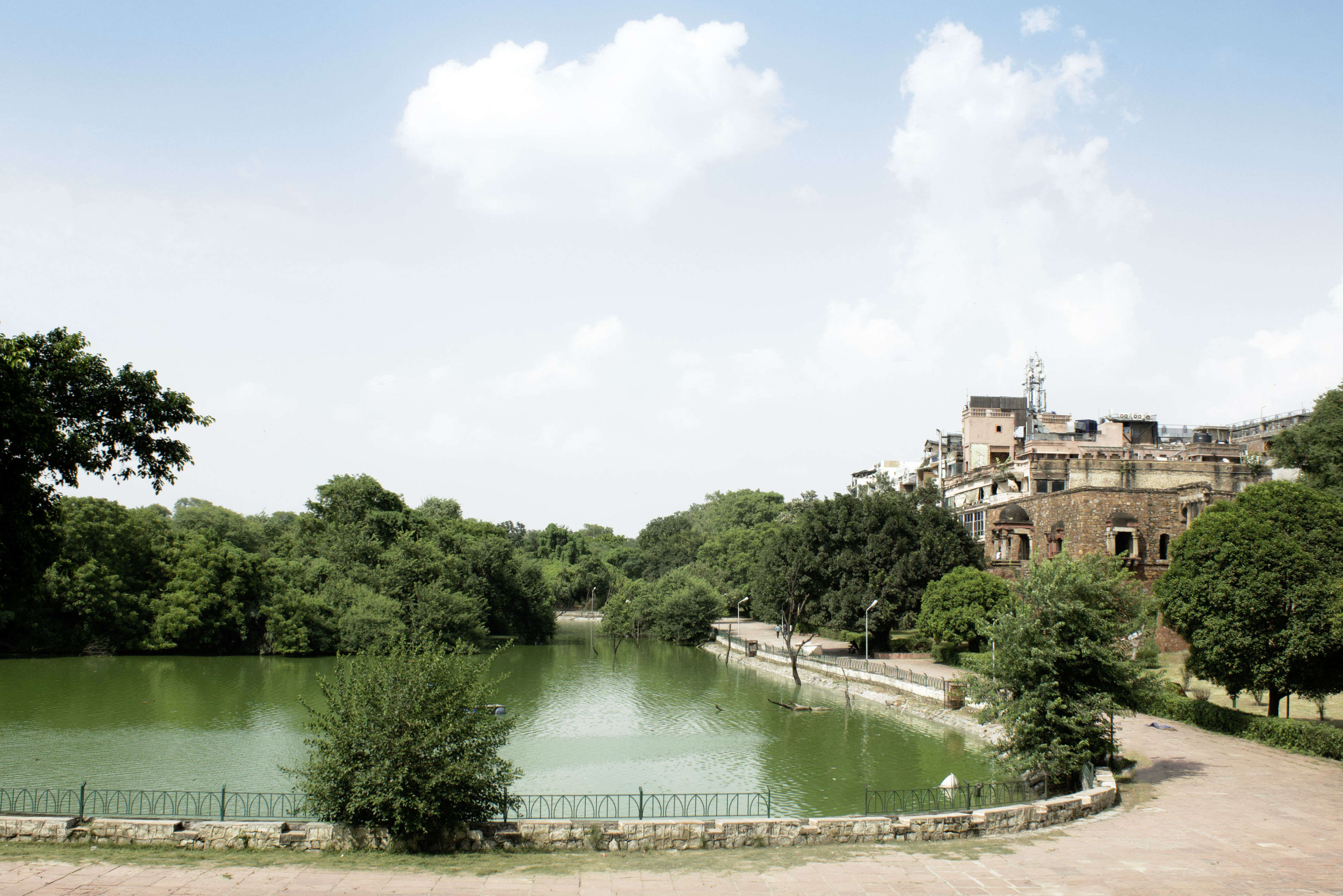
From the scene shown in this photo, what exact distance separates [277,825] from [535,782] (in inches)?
430

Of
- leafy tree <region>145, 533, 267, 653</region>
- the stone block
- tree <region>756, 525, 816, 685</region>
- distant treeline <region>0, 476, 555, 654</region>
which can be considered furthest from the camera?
leafy tree <region>145, 533, 267, 653</region>

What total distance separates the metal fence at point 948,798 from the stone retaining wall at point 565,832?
85.0 inches

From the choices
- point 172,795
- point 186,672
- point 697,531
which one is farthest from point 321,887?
point 697,531

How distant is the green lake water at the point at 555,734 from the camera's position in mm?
26578

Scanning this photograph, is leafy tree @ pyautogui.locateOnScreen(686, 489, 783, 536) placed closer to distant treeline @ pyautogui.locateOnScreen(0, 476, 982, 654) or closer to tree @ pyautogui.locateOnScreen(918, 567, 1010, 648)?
distant treeline @ pyautogui.locateOnScreen(0, 476, 982, 654)

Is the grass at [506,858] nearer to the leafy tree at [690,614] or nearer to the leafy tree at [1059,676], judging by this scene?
the leafy tree at [1059,676]

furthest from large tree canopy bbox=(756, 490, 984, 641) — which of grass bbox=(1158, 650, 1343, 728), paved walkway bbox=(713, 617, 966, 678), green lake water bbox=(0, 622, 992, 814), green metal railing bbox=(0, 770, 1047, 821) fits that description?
green metal railing bbox=(0, 770, 1047, 821)

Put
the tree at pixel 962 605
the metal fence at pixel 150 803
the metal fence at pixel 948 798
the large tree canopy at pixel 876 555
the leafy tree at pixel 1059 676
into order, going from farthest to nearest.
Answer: the large tree canopy at pixel 876 555, the tree at pixel 962 605, the leafy tree at pixel 1059 676, the metal fence at pixel 150 803, the metal fence at pixel 948 798

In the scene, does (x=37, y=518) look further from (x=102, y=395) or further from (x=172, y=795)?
(x=172, y=795)

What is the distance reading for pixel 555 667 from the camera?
57.2 metres

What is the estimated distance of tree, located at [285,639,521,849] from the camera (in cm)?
1711

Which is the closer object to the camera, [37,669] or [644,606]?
[37,669]

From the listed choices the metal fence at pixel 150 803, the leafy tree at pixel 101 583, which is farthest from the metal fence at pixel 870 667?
the leafy tree at pixel 101 583

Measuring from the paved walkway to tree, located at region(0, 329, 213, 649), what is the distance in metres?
32.4
